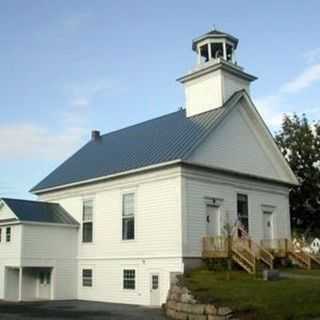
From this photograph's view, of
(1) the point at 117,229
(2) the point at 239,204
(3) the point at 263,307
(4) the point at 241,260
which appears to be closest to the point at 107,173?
(1) the point at 117,229

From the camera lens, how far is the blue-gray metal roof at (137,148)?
3052 centimetres

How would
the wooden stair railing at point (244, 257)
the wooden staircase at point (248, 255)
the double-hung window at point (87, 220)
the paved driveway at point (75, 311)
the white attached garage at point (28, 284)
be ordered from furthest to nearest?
the double-hung window at point (87, 220) → the white attached garage at point (28, 284) → the wooden staircase at point (248, 255) → the wooden stair railing at point (244, 257) → the paved driveway at point (75, 311)

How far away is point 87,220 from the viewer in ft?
114

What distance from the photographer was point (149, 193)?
30.2m

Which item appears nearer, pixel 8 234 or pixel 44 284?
pixel 8 234

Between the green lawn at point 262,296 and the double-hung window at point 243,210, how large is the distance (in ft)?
25.0

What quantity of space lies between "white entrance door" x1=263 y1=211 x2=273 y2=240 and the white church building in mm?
65

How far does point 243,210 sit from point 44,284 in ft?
43.3

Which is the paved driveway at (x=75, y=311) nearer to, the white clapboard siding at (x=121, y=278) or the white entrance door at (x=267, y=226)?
the white clapboard siding at (x=121, y=278)

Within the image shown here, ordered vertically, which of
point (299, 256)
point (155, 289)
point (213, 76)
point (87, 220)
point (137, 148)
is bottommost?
point (155, 289)

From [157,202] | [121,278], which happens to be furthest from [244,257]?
[121,278]

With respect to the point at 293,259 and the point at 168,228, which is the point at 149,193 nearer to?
the point at 168,228

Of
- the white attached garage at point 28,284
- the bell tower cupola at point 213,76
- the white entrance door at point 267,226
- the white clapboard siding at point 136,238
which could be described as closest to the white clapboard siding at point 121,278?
the white clapboard siding at point 136,238

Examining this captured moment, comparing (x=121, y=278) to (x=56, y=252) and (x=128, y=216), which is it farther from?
(x=56, y=252)
